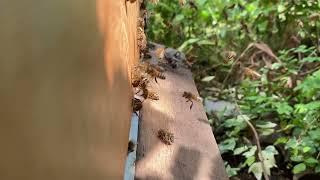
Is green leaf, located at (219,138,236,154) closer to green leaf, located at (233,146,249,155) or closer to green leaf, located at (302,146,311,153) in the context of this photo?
green leaf, located at (233,146,249,155)

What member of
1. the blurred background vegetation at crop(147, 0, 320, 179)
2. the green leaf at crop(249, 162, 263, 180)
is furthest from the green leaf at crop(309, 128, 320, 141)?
the green leaf at crop(249, 162, 263, 180)

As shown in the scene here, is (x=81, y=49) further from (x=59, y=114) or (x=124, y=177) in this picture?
(x=124, y=177)

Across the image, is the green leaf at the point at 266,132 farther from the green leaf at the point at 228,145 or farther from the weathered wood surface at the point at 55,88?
the weathered wood surface at the point at 55,88

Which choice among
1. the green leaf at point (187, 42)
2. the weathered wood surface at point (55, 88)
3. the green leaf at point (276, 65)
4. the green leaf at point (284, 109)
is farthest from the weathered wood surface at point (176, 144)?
the green leaf at point (187, 42)

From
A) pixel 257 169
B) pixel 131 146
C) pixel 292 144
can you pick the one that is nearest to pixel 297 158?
pixel 292 144

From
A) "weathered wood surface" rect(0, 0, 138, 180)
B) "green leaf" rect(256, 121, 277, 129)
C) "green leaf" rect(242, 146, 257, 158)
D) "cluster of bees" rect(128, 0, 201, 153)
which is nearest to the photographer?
"weathered wood surface" rect(0, 0, 138, 180)

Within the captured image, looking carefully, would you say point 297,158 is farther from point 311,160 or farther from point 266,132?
point 266,132

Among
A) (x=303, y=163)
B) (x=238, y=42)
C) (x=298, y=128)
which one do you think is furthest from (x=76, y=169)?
(x=238, y=42)
